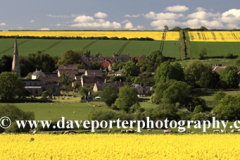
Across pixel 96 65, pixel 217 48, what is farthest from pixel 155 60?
pixel 217 48

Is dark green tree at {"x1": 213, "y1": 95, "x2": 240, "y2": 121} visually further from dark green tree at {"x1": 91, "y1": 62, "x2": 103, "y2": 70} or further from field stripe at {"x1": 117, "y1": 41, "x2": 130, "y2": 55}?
field stripe at {"x1": 117, "y1": 41, "x2": 130, "y2": 55}

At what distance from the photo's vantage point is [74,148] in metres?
23.3

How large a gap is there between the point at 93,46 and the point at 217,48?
62.2 m

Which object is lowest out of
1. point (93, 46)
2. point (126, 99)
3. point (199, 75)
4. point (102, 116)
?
point (102, 116)

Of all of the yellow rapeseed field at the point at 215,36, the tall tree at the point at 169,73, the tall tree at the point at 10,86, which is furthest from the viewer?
the yellow rapeseed field at the point at 215,36

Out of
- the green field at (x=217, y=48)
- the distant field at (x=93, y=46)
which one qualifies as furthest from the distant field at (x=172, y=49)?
the green field at (x=217, y=48)

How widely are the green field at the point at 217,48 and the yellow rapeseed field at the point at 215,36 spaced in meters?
11.0

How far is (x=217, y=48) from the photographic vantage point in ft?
492

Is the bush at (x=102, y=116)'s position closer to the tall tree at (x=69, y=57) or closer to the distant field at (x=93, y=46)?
the tall tree at (x=69, y=57)

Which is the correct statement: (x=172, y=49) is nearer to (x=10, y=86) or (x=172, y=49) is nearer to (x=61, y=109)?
(x=10, y=86)

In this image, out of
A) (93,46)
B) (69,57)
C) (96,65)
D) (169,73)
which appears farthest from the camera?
(93,46)

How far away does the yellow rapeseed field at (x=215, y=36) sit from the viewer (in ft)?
561

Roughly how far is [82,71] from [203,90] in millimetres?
57591

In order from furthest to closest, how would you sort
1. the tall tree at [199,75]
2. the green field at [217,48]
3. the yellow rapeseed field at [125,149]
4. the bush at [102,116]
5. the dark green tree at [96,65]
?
the green field at [217,48] < the dark green tree at [96,65] < the tall tree at [199,75] < the bush at [102,116] < the yellow rapeseed field at [125,149]
